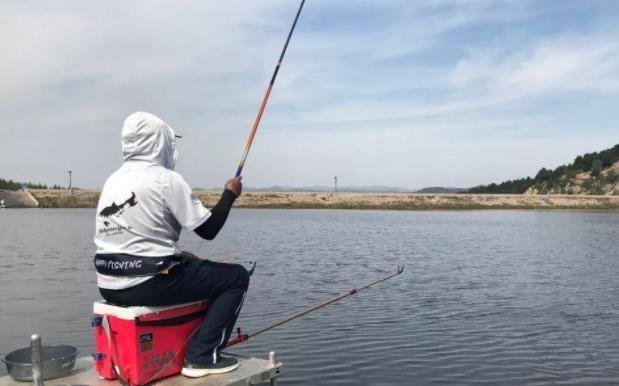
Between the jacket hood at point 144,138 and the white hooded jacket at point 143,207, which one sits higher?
the jacket hood at point 144,138

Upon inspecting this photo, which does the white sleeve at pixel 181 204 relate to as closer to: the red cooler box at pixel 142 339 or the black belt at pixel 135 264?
the black belt at pixel 135 264

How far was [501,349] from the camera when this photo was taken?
366 inches

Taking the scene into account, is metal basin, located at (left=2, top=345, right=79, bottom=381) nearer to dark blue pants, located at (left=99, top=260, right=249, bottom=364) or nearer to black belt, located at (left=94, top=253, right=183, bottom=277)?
dark blue pants, located at (left=99, top=260, right=249, bottom=364)

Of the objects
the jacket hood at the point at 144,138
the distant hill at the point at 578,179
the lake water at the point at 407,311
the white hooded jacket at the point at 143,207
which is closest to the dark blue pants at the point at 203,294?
the white hooded jacket at the point at 143,207

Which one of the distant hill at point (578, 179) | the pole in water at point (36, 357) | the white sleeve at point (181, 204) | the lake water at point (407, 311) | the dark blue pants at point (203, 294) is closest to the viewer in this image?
the pole in water at point (36, 357)

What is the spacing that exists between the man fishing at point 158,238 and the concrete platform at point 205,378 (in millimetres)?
98

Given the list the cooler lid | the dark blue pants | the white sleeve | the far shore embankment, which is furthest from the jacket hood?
the far shore embankment

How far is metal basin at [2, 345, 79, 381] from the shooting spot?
16.5 feet

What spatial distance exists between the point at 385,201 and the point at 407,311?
2602 inches

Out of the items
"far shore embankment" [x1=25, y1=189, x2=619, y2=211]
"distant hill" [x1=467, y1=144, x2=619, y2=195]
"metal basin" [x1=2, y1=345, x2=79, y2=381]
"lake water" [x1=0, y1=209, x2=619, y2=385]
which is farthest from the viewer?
"distant hill" [x1=467, y1=144, x2=619, y2=195]

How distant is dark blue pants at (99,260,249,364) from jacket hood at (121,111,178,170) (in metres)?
0.97

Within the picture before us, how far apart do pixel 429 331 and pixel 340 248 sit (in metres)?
14.5

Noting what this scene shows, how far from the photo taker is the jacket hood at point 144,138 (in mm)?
5035

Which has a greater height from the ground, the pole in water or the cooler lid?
the cooler lid
